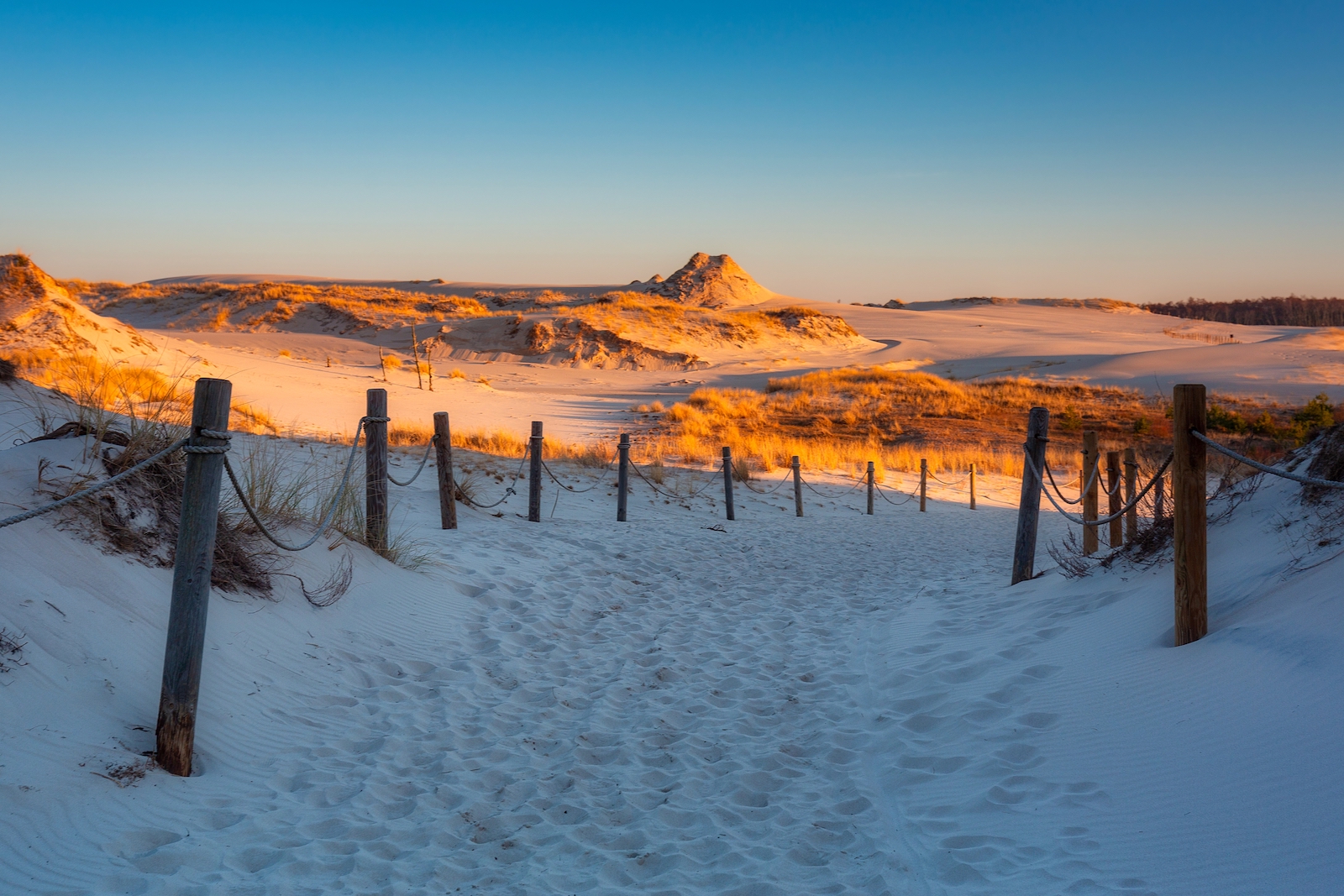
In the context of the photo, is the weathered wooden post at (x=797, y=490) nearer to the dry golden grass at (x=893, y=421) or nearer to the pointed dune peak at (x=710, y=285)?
the dry golden grass at (x=893, y=421)

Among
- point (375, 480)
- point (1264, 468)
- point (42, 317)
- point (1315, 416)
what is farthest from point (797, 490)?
point (1315, 416)

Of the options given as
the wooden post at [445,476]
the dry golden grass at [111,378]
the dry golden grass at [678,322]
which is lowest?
the wooden post at [445,476]

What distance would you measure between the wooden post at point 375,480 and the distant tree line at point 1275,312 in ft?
426

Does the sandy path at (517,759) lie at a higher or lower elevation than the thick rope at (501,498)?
lower

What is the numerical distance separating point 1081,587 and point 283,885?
18.7 feet

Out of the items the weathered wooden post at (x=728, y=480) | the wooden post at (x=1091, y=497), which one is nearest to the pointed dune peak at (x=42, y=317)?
the weathered wooden post at (x=728, y=480)

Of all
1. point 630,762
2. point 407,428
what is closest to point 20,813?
point 630,762

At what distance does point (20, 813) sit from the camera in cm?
280

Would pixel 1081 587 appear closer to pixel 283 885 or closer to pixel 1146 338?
pixel 283 885

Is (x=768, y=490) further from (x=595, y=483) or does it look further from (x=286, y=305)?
(x=286, y=305)

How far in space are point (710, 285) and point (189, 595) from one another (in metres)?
78.7

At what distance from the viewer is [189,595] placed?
11.1 feet

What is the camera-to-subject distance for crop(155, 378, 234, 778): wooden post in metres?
3.38

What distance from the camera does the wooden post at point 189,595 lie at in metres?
3.38
